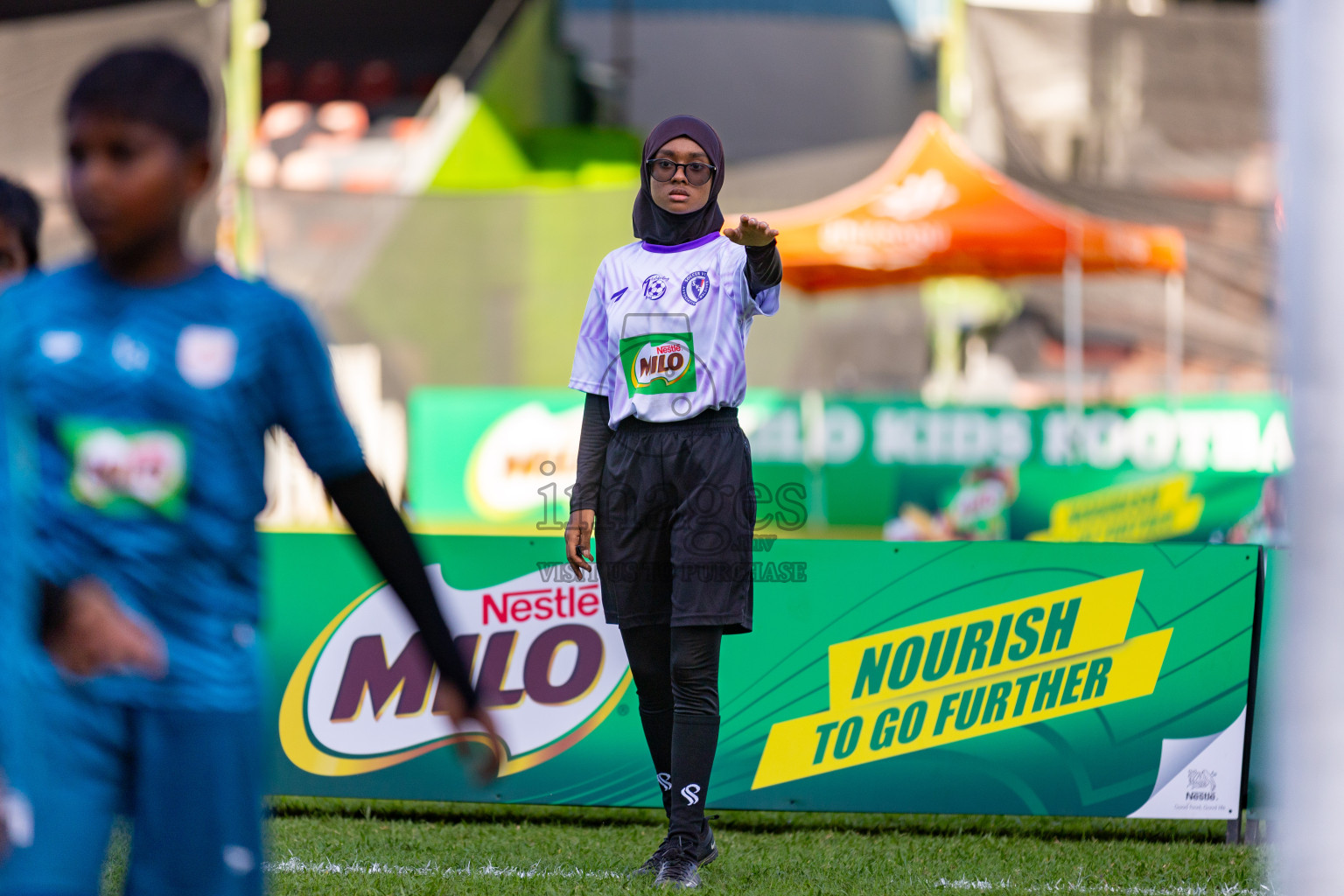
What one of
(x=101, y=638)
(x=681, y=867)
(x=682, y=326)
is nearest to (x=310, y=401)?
(x=101, y=638)

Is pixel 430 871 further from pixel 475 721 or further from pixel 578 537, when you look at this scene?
pixel 475 721

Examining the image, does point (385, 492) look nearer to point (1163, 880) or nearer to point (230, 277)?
point (230, 277)

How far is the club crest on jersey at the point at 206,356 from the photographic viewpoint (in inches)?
77.3

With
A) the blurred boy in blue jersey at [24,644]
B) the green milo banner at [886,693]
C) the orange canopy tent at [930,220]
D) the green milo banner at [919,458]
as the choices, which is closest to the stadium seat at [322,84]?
the green milo banner at [919,458]

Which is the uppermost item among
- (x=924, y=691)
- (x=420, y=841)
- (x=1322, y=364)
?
(x=1322, y=364)

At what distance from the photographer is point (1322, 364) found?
1.95 meters

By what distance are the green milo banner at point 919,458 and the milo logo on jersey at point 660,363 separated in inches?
221

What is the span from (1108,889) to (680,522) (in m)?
1.53

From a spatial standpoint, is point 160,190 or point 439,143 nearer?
point 160,190

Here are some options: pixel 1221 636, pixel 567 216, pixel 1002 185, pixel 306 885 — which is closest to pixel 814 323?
pixel 567 216

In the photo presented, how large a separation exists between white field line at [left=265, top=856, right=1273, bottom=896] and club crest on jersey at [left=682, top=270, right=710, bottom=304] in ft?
5.04

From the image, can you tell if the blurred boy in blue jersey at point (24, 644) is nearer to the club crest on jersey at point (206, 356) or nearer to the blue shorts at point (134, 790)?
the blue shorts at point (134, 790)

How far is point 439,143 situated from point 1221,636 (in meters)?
15.5

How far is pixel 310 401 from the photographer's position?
6.82 ft
